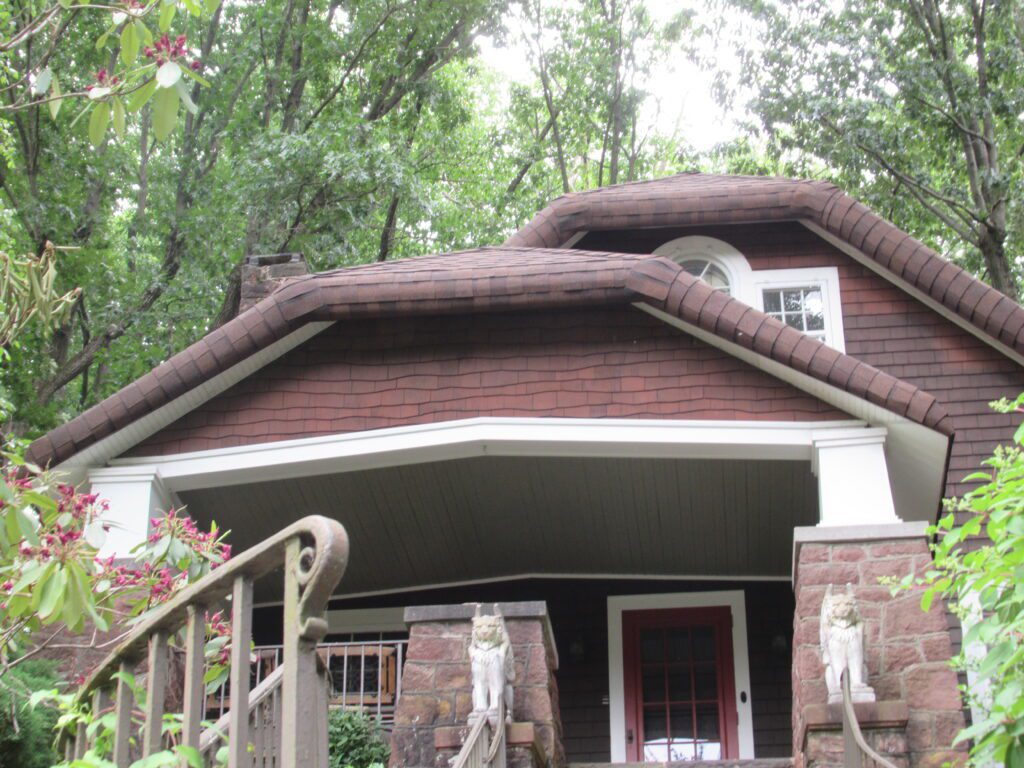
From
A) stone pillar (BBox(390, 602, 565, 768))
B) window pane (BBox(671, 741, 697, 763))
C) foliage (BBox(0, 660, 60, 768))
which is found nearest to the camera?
foliage (BBox(0, 660, 60, 768))

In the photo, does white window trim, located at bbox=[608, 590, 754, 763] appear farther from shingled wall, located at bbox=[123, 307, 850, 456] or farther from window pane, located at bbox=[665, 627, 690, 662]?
shingled wall, located at bbox=[123, 307, 850, 456]

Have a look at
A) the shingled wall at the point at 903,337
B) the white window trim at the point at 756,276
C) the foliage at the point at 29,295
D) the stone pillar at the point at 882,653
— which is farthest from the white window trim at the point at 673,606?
the foliage at the point at 29,295

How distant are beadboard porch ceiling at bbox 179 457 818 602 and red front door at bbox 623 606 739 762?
1.42 ft

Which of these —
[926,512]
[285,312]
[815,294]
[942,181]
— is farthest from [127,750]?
[942,181]

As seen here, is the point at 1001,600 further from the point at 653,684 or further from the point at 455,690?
the point at 653,684

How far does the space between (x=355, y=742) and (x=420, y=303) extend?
2865 mm

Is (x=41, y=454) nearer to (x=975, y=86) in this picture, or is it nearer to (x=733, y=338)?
(x=733, y=338)

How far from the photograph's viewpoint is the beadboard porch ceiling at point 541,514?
386 inches

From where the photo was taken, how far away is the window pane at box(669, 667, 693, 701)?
35.4 ft

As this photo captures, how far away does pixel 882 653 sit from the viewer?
747 cm

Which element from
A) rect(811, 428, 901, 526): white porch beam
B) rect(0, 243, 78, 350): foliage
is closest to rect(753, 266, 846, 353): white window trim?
rect(811, 428, 901, 526): white porch beam

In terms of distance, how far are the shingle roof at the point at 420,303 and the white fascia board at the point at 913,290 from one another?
10.1 ft

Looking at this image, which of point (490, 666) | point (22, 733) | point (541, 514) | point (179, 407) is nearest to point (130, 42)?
point (22, 733)

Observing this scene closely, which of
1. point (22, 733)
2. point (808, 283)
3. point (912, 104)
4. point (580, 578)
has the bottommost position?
point (22, 733)
